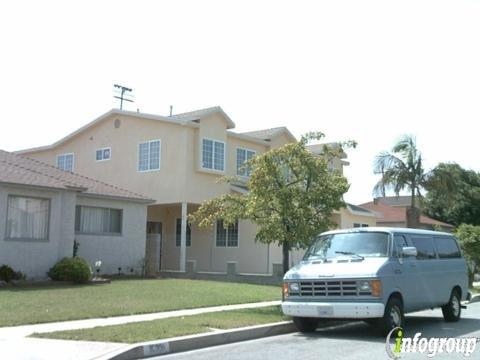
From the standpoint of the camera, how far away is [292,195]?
15844 millimetres

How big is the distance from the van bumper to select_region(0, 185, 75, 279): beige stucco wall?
37.7ft

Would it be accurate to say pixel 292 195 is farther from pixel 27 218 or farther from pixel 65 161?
pixel 65 161

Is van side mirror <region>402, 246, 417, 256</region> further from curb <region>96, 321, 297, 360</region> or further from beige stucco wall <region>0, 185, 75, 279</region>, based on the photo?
beige stucco wall <region>0, 185, 75, 279</region>

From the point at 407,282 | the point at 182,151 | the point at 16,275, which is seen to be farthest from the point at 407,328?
the point at 182,151

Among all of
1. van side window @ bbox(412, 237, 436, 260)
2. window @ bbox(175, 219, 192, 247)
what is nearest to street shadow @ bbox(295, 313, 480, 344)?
van side window @ bbox(412, 237, 436, 260)

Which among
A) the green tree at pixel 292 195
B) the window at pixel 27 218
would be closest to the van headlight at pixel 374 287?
the green tree at pixel 292 195

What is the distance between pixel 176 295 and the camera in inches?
690

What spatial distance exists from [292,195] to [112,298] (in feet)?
17.2

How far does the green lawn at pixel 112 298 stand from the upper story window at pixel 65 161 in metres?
13.3

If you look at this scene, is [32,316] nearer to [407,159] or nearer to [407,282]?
[407,282]

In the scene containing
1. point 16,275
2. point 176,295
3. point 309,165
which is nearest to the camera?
point 309,165

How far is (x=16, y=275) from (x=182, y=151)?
10310 mm

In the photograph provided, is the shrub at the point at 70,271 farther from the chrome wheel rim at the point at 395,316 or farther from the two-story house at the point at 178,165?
the chrome wheel rim at the point at 395,316

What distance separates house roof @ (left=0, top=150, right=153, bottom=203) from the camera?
Answer: 2052cm
